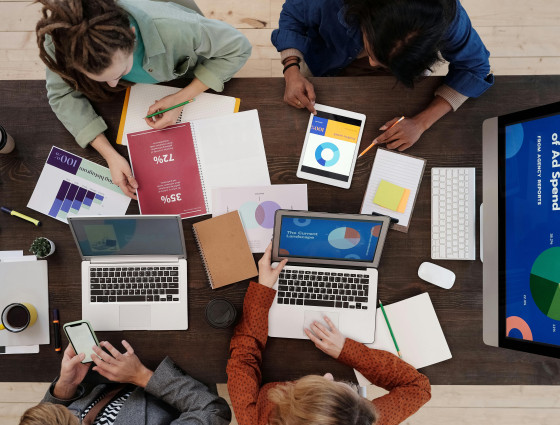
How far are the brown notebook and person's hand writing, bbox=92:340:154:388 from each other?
310mm

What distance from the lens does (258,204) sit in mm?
1251

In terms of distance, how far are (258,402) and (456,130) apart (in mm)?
999

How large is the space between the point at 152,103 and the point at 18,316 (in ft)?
2.45

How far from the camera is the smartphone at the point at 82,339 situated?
1.17 metres

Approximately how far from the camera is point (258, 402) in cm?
116

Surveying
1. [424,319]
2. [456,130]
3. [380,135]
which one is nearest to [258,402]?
[424,319]

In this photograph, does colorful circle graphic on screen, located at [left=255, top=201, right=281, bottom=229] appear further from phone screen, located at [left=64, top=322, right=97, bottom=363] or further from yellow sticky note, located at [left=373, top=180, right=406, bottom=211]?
phone screen, located at [left=64, top=322, right=97, bottom=363]

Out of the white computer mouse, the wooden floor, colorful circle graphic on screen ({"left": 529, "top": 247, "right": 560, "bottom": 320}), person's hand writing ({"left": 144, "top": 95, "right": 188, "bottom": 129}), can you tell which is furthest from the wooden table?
the wooden floor

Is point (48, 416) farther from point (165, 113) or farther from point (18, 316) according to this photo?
point (165, 113)

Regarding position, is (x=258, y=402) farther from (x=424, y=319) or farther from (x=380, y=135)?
(x=380, y=135)

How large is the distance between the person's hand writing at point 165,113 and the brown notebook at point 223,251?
1.05ft

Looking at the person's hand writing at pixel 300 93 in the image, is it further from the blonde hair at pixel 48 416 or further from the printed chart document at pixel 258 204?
the blonde hair at pixel 48 416

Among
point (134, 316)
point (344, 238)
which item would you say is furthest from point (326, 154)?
point (134, 316)

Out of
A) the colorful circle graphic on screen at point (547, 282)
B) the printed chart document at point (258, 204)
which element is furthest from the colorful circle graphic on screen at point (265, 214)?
the colorful circle graphic on screen at point (547, 282)
